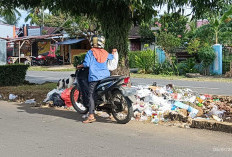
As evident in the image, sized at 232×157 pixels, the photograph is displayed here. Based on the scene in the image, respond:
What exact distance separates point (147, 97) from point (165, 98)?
1.85 feet

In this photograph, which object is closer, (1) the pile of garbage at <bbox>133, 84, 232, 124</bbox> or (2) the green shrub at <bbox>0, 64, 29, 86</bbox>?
(1) the pile of garbage at <bbox>133, 84, 232, 124</bbox>

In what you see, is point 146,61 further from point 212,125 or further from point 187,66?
point 212,125

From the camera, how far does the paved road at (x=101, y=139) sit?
4344mm

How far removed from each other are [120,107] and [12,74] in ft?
23.9

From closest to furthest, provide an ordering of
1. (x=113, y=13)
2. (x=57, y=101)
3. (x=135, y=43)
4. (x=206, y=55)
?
(x=113, y=13), (x=57, y=101), (x=206, y=55), (x=135, y=43)

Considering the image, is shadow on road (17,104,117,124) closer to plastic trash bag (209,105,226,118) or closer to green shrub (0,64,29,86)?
plastic trash bag (209,105,226,118)

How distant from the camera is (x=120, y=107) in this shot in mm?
6234

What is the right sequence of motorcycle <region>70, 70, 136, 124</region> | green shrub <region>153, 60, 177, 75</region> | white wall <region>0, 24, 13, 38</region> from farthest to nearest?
white wall <region>0, 24, 13, 38</region> → green shrub <region>153, 60, 177, 75</region> → motorcycle <region>70, 70, 136, 124</region>

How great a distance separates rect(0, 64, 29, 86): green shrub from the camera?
1211 centimetres

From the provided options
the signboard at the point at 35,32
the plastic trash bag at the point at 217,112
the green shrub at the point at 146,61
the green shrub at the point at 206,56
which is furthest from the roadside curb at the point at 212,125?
the signboard at the point at 35,32

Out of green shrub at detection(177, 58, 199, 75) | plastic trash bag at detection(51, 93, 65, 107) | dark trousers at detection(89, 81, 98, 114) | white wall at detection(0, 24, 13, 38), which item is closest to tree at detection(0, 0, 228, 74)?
plastic trash bag at detection(51, 93, 65, 107)

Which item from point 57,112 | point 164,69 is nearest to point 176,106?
point 57,112

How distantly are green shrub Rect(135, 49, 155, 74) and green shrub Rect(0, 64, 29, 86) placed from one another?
1134 centimetres

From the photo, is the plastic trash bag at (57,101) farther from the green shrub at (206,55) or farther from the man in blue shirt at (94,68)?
the green shrub at (206,55)
